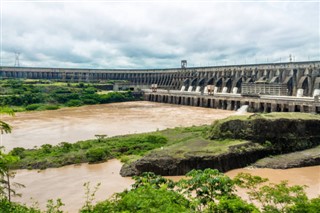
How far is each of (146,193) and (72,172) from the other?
36.2ft

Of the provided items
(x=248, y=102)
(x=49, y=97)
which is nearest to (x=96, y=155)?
(x=248, y=102)

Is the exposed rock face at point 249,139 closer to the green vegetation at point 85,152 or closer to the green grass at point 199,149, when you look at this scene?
the green grass at point 199,149

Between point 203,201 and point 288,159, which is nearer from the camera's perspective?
point 203,201

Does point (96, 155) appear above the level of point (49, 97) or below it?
below

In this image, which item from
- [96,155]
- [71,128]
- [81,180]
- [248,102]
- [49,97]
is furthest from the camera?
[49,97]

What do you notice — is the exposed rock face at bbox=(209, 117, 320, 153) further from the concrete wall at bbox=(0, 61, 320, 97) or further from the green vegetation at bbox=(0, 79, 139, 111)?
the green vegetation at bbox=(0, 79, 139, 111)

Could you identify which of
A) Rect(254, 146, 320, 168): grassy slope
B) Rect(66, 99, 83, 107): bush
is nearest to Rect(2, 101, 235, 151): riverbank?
Rect(66, 99, 83, 107): bush

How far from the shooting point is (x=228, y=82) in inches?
2820

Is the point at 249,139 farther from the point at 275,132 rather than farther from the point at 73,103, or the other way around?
the point at 73,103

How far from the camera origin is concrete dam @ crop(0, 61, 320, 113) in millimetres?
48147

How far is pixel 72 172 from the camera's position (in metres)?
18.9

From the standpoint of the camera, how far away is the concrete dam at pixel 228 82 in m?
48.1

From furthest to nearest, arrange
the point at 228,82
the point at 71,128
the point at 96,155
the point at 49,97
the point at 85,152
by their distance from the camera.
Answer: the point at 228,82 → the point at 49,97 → the point at 71,128 → the point at 85,152 → the point at 96,155

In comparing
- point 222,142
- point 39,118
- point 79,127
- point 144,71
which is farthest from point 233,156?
point 144,71
